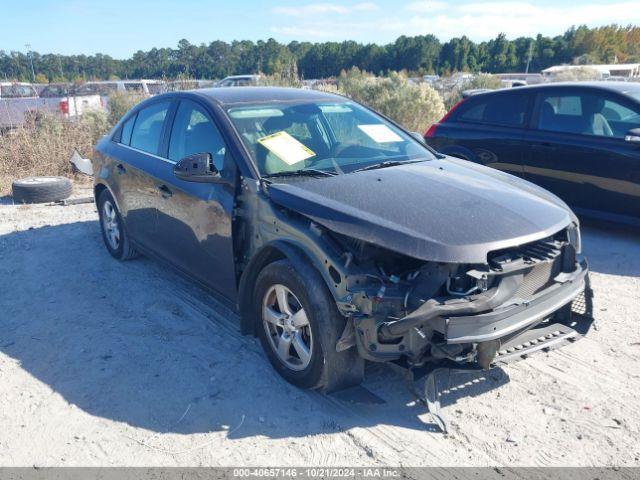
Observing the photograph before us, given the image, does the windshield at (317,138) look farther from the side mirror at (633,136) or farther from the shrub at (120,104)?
the shrub at (120,104)

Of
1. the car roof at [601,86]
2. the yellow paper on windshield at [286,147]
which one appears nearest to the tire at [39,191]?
the yellow paper on windshield at [286,147]

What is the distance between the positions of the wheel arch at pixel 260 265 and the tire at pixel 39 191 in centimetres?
594

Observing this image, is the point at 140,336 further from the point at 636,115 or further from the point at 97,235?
the point at 636,115

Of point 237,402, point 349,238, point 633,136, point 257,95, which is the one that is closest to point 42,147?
point 257,95

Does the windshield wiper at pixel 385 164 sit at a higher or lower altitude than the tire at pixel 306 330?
higher

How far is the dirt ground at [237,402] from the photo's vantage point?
2953 mm

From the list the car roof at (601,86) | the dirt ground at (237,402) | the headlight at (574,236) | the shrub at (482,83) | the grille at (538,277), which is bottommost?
the dirt ground at (237,402)

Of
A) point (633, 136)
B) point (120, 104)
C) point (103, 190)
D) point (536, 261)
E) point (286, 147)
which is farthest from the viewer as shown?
point (120, 104)

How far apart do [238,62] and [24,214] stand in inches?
1703

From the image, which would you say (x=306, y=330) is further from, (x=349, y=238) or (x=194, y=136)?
(x=194, y=136)

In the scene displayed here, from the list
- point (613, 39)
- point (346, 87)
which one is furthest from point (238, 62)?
point (613, 39)

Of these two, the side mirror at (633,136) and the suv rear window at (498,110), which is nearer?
the side mirror at (633,136)

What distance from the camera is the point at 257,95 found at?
450cm

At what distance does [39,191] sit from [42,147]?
7.57 feet
